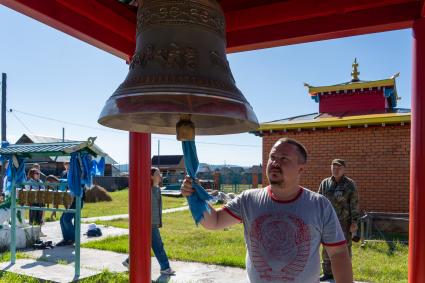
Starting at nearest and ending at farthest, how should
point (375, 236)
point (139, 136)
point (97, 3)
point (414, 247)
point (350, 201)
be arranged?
point (414, 247)
point (97, 3)
point (139, 136)
point (350, 201)
point (375, 236)

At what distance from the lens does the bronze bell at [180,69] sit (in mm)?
1916

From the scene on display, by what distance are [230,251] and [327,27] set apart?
5718 millimetres

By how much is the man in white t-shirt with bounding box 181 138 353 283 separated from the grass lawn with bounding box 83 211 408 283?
416cm

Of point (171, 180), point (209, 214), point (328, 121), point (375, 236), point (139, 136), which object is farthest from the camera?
point (171, 180)

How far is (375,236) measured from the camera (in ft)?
29.5

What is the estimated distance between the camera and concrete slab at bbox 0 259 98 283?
5785 mm

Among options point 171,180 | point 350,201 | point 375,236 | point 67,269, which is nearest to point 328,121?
point 375,236

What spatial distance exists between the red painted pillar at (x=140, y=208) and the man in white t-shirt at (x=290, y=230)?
1358 millimetres

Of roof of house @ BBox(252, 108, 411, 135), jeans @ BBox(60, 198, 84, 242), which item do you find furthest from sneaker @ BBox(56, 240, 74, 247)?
roof of house @ BBox(252, 108, 411, 135)

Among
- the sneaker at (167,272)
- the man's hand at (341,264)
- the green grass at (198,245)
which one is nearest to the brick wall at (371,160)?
the green grass at (198,245)

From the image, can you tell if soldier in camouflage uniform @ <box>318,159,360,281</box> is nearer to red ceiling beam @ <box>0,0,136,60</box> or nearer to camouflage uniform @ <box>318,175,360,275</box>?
camouflage uniform @ <box>318,175,360,275</box>

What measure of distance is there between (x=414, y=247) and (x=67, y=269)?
5.26 meters

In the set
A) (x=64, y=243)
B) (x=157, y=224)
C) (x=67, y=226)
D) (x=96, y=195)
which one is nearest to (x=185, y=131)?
(x=157, y=224)

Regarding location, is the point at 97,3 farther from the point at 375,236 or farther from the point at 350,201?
the point at 375,236
